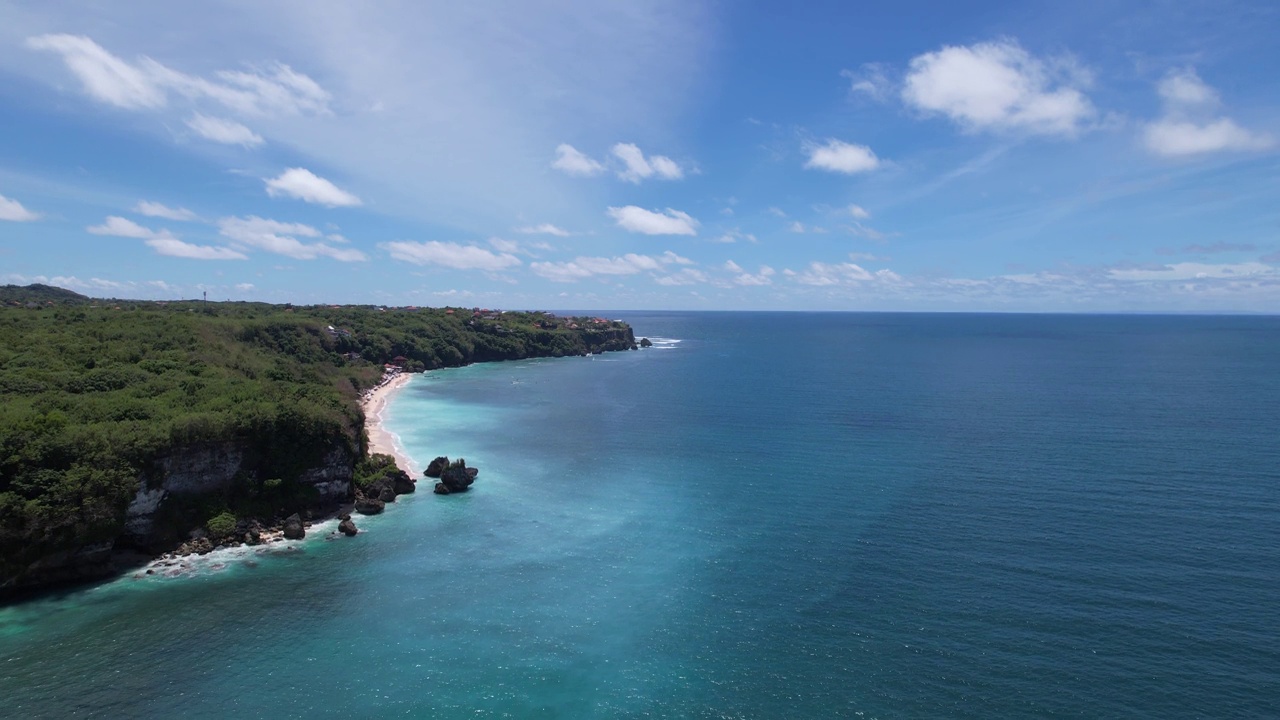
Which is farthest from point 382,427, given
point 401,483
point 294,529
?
point 294,529

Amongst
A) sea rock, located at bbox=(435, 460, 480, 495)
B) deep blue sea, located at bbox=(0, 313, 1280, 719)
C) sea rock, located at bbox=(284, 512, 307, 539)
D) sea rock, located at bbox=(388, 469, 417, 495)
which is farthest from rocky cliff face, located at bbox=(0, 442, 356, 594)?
sea rock, located at bbox=(435, 460, 480, 495)

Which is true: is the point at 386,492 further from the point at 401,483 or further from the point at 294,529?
the point at 294,529

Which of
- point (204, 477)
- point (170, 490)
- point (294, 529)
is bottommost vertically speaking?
point (294, 529)

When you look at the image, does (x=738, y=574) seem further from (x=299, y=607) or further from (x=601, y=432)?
(x=601, y=432)

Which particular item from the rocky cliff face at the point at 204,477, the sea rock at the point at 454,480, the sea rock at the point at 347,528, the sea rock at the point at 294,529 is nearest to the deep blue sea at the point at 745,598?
the sea rock at the point at 347,528

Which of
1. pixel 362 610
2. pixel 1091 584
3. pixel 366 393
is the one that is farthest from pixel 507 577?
pixel 366 393

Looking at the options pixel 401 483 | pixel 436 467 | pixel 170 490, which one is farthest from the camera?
pixel 436 467

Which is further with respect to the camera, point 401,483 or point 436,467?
point 436,467
